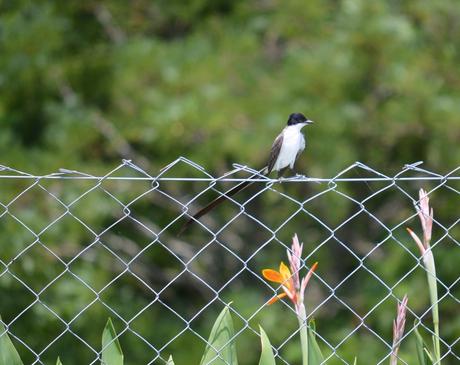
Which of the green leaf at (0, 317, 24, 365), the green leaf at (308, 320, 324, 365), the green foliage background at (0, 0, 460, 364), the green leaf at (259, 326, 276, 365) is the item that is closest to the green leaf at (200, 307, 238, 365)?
the green leaf at (259, 326, 276, 365)

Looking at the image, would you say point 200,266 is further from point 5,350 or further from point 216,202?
point 5,350

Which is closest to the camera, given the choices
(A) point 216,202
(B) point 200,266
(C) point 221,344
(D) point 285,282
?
(D) point 285,282

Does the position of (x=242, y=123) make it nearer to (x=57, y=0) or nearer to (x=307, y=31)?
(x=307, y=31)

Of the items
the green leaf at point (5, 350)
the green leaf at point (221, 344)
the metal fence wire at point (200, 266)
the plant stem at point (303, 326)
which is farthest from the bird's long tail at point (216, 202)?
the metal fence wire at point (200, 266)

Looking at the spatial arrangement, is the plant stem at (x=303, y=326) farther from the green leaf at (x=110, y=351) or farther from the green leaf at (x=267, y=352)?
the green leaf at (x=110, y=351)

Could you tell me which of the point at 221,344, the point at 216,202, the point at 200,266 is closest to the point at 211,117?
the point at 200,266

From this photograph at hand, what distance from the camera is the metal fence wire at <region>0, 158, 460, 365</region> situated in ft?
21.9

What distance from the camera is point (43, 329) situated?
6.98m

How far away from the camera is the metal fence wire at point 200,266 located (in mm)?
6680

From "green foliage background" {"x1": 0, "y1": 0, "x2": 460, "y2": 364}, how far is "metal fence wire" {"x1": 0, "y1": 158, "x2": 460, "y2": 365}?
0.02 m

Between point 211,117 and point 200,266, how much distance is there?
7.21 ft

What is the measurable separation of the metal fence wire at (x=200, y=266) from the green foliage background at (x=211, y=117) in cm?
2

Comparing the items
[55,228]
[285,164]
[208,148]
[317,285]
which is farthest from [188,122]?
[285,164]

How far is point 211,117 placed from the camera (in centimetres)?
697
